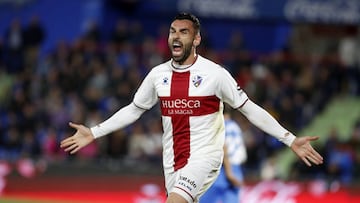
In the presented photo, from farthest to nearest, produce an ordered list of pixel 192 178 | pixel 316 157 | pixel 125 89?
pixel 125 89, pixel 192 178, pixel 316 157

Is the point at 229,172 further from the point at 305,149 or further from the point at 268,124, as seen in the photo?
the point at 305,149

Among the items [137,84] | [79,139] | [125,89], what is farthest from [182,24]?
[137,84]

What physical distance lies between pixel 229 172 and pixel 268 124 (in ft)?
9.99

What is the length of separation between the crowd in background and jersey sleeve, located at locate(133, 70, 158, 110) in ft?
27.2

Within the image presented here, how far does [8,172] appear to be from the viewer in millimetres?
18469

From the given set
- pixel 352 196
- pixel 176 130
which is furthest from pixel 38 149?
pixel 176 130

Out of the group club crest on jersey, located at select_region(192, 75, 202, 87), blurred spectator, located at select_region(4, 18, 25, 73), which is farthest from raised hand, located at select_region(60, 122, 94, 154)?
blurred spectator, located at select_region(4, 18, 25, 73)

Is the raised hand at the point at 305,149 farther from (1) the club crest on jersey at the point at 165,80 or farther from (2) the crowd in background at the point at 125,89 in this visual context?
(2) the crowd in background at the point at 125,89

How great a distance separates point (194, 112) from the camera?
8547 millimetres

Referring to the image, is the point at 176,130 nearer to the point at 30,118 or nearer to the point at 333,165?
the point at 333,165

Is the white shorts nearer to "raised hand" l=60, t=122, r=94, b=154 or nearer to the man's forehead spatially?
"raised hand" l=60, t=122, r=94, b=154

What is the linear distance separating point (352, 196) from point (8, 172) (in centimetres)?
607

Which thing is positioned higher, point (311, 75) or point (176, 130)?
point (176, 130)

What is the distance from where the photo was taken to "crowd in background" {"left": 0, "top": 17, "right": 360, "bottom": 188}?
1886 cm
